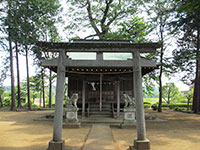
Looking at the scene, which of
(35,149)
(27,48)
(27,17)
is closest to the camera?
(35,149)

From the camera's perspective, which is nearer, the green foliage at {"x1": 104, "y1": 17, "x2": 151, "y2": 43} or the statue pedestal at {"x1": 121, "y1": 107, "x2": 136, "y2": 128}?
the statue pedestal at {"x1": 121, "y1": 107, "x2": 136, "y2": 128}

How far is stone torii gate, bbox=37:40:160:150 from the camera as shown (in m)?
5.52

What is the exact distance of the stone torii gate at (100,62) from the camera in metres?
5.52

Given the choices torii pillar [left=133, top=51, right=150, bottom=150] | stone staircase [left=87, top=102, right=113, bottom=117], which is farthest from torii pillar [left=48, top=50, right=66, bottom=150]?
stone staircase [left=87, top=102, right=113, bottom=117]

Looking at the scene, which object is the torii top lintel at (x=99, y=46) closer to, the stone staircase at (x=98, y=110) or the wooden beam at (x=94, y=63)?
the wooden beam at (x=94, y=63)

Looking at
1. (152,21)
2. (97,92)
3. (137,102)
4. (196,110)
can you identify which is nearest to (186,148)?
(137,102)

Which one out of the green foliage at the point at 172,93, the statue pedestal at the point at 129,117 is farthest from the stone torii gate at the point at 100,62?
the green foliage at the point at 172,93

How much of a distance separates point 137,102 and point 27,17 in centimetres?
1958

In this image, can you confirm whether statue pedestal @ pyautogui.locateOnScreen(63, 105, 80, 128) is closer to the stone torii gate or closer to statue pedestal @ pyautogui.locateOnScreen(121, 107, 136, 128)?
statue pedestal @ pyautogui.locateOnScreen(121, 107, 136, 128)

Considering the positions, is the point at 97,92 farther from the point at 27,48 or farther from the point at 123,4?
the point at 27,48

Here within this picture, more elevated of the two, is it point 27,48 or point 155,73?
point 27,48

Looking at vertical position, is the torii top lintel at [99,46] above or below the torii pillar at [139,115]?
above

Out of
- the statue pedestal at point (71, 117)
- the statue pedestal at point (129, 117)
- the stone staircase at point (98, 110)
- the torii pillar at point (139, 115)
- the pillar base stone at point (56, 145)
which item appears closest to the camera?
the pillar base stone at point (56, 145)

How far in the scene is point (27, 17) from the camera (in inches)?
798
